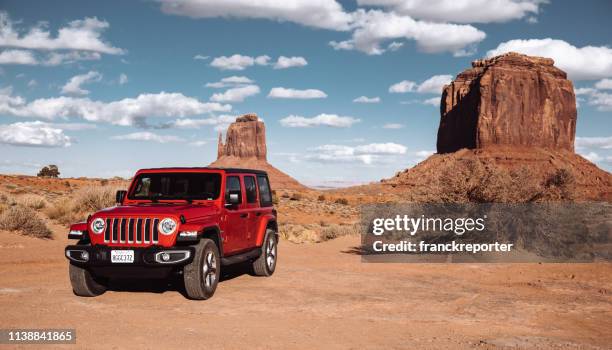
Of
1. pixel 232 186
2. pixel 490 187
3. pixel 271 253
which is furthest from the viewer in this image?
pixel 490 187

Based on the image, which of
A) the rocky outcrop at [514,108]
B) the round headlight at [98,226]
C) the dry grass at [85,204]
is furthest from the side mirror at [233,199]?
the rocky outcrop at [514,108]

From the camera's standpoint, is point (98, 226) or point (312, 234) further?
point (312, 234)

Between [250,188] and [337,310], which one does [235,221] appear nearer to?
[250,188]

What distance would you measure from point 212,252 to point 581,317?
556 cm

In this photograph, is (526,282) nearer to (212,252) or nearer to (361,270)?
(361,270)

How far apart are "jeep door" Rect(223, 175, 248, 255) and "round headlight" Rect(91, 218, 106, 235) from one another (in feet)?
6.32

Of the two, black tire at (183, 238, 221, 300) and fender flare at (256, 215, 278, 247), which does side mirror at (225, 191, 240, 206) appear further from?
fender flare at (256, 215, 278, 247)

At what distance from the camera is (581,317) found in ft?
26.3

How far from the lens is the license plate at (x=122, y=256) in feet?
25.4

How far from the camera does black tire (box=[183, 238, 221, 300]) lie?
798 cm

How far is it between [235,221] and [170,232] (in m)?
1.75

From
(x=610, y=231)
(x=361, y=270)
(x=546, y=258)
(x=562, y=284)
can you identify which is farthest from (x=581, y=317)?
(x=610, y=231)

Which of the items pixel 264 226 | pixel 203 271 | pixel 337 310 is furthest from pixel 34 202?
pixel 337 310

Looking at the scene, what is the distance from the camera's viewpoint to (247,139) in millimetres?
159500
